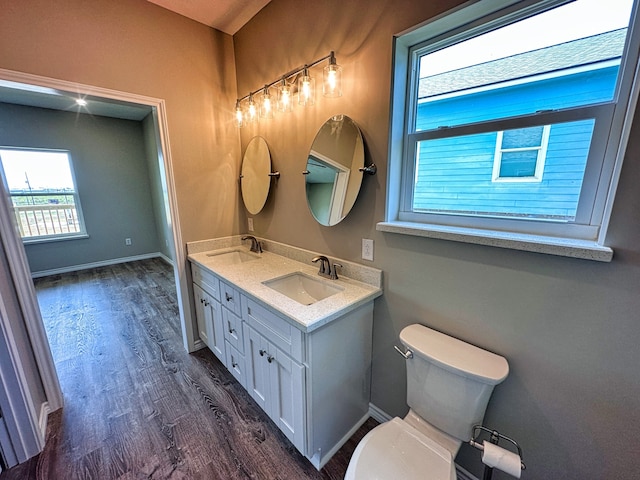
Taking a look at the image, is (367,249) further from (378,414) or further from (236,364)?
(236,364)

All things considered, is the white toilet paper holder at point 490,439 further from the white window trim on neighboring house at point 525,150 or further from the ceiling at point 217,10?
the ceiling at point 217,10

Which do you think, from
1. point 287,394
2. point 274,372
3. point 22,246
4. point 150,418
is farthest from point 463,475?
point 22,246

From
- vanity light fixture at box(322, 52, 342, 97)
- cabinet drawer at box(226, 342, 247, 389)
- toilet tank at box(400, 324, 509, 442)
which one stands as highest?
vanity light fixture at box(322, 52, 342, 97)

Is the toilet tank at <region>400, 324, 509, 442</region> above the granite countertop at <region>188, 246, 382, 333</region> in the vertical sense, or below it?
below

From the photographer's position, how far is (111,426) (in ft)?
5.17

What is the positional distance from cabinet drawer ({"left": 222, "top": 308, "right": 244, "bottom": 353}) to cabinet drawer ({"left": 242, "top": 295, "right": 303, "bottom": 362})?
135 mm

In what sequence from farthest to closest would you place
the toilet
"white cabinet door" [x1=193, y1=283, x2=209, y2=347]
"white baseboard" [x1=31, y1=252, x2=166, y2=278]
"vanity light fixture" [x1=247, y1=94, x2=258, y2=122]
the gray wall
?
"white baseboard" [x1=31, y1=252, x2=166, y2=278]
the gray wall
"white cabinet door" [x1=193, y1=283, x2=209, y2=347]
"vanity light fixture" [x1=247, y1=94, x2=258, y2=122]
the toilet

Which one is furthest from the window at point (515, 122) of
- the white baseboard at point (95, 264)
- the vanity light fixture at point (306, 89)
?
the white baseboard at point (95, 264)

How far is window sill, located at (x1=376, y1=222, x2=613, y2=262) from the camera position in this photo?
0.82 metres

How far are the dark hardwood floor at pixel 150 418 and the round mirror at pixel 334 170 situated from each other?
133 cm

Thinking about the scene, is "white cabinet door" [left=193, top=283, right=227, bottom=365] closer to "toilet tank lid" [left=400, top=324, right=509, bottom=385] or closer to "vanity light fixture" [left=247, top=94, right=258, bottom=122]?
"toilet tank lid" [left=400, top=324, right=509, bottom=385]

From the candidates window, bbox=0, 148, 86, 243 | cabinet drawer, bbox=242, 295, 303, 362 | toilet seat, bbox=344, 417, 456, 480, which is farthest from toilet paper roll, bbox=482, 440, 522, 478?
window, bbox=0, 148, 86, 243

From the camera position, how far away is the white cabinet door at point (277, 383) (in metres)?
1.25

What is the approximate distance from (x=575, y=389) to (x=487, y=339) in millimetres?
290
